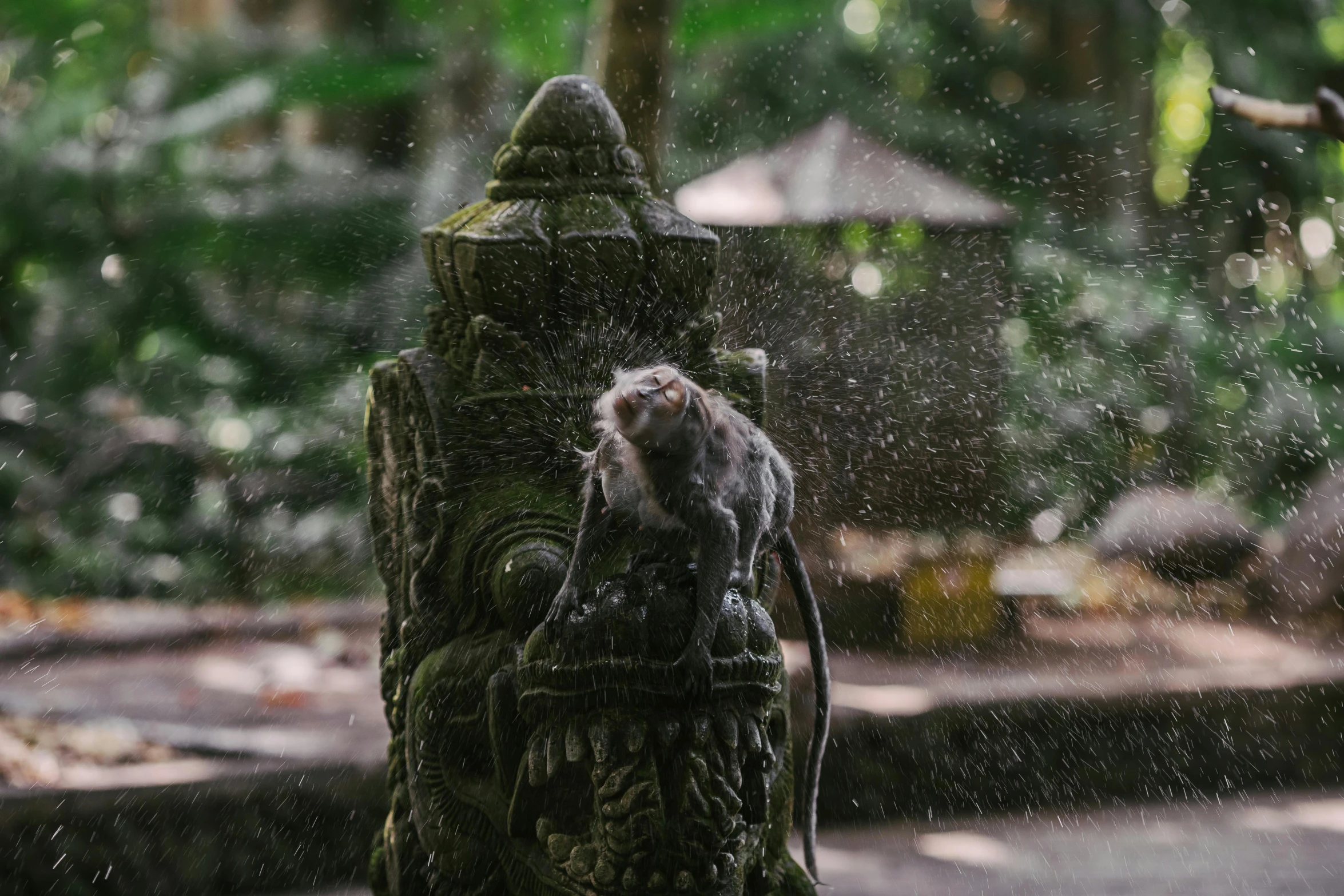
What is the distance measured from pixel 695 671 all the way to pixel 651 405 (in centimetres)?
46

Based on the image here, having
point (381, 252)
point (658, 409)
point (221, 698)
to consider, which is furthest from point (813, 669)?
point (381, 252)

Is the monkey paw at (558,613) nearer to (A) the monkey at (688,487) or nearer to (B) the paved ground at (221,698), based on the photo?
(A) the monkey at (688,487)

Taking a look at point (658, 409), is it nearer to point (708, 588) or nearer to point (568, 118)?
point (708, 588)

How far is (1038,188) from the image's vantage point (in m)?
9.52

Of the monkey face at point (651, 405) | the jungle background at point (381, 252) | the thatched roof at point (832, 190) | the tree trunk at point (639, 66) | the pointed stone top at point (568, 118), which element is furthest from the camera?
the jungle background at point (381, 252)

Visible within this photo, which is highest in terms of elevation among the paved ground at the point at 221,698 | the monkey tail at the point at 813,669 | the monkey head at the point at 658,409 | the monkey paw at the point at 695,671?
the monkey head at the point at 658,409

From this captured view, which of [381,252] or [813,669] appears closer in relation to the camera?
[813,669]

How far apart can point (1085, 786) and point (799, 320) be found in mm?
2526

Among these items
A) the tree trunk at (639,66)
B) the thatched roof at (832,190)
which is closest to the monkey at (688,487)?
the tree trunk at (639,66)

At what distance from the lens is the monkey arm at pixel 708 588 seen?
203cm

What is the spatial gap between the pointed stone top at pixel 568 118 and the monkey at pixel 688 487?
2.35 feet

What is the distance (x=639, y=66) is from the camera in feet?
17.1

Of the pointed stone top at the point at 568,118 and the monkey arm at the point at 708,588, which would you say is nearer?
the monkey arm at the point at 708,588

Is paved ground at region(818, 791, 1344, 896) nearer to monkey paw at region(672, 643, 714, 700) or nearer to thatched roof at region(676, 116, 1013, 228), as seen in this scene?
monkey paw at region(672, 643, 714, 700)
